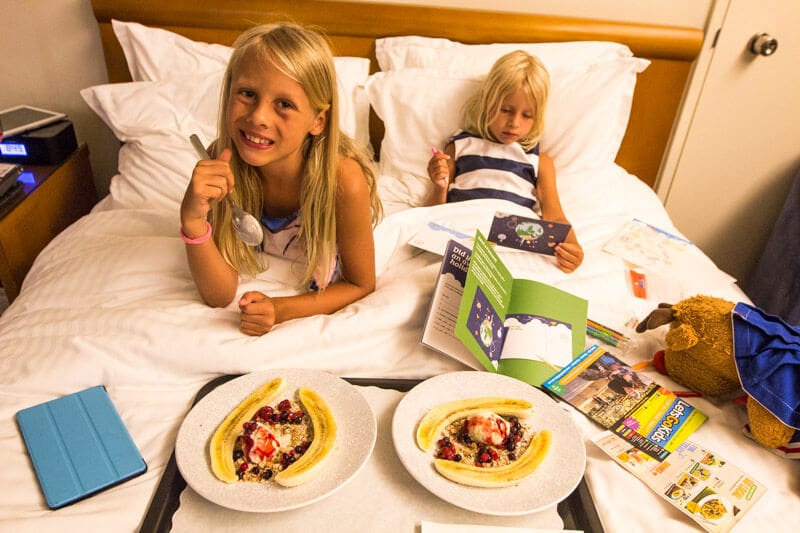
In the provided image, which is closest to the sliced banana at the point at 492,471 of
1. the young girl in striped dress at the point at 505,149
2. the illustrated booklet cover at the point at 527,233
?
the illustrated booklet cover at the point at 527,233

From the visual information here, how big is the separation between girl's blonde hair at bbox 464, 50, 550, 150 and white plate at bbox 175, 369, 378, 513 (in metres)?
1.06

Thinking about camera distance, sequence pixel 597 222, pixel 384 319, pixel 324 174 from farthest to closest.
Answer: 1. pixel 597 222
2. pixel 324 174
3. pixel 384 319

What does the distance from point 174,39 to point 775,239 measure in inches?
87.8

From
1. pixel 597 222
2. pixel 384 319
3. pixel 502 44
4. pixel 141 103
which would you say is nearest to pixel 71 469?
pixel 384 319

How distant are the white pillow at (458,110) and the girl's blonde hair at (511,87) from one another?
0.10 meters

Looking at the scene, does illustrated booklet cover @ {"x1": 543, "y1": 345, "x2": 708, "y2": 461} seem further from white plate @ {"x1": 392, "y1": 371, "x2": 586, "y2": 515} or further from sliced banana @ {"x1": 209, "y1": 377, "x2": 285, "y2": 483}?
sliced banana @ {"x1": 209, "y1": 377, "x2": 285, "y2": 483}

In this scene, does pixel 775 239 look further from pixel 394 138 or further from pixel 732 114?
pixel 394 138

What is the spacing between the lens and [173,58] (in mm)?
1734

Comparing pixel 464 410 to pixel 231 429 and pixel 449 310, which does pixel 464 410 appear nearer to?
pixel 449 310

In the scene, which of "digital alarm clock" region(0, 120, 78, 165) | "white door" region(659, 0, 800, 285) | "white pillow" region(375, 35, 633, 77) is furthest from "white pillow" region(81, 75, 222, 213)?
"white door" region(659, 0, 800, 285)

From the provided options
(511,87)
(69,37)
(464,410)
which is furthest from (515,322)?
(69,37)

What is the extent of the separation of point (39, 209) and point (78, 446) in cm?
106

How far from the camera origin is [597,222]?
62.7 inches

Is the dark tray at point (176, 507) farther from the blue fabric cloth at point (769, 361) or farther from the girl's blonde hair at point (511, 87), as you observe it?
the girl's blonde hair at point (511, 87)
